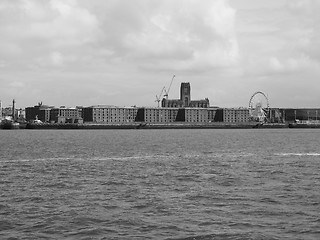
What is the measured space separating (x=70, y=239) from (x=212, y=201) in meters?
10.5

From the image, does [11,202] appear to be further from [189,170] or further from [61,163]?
[61,163]

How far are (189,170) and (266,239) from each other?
84.1ft

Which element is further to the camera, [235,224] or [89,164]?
[89,164]

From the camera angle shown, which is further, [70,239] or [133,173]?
[133,173]

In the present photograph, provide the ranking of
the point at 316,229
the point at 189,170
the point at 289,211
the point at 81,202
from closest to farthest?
the point at 316,229 → the point at 289,211 → the point at 81,202 → the point at 189,170

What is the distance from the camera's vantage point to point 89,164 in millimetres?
55375

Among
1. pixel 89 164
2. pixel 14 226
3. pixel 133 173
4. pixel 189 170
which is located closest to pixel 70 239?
pixel 14 226

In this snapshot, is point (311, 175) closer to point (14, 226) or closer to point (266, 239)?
point (266, 239)

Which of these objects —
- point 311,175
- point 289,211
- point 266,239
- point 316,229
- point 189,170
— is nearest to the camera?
point 266,239

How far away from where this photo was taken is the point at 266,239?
22.7 metres

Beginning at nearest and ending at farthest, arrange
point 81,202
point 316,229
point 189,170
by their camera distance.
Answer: point 316,229, point 81,202, point 189,170

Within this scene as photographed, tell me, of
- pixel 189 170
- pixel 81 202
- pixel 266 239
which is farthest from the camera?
pixel 189 170

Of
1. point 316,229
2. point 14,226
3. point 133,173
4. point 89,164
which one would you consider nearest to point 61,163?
point 89,164

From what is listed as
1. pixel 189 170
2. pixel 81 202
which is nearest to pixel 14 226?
pixel 81 202
